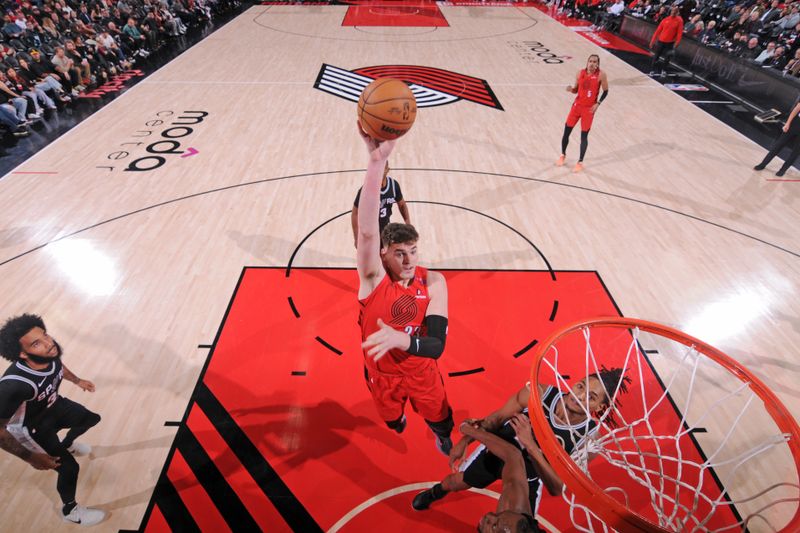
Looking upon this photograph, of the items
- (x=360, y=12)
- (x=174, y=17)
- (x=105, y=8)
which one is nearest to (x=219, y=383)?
(x=105, y=8)

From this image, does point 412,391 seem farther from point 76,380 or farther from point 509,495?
point 76,380

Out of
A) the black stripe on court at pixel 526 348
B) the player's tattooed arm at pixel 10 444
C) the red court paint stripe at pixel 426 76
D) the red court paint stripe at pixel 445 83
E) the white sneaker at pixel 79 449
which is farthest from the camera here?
the red court paint stripe at pixel 426 76

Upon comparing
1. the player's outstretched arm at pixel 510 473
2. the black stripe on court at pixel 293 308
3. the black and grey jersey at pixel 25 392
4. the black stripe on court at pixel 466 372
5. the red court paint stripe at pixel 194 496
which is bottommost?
the red court paint stripe at pixel 194 496

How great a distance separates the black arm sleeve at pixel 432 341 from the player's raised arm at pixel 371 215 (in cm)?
42

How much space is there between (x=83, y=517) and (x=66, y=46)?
37.6ft

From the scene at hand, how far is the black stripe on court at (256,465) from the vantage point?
3016mm

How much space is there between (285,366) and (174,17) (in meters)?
15.8

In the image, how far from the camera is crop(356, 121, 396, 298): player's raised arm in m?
2.15

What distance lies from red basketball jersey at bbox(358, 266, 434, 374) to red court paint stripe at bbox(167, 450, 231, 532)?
1.58 m

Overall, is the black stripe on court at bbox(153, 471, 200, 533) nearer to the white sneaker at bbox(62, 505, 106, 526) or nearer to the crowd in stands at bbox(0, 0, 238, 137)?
the white sneaker at bbox(62, 505, 106, 526)

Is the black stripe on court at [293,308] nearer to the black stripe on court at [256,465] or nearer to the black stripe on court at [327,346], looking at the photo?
the black stripe on court at [327,346]

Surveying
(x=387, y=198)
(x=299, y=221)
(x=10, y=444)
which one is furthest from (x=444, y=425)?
(x=299, y=221)

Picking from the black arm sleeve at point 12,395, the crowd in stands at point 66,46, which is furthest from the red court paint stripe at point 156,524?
the crowd in stands at point 66,46

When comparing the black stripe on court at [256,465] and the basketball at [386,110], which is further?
the black stripe on court at [256,465]
